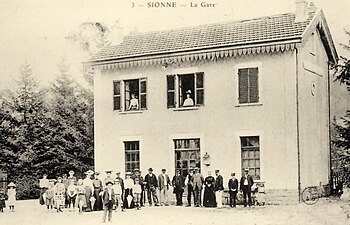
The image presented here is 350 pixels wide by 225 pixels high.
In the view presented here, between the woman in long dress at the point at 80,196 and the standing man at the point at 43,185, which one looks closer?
the woman in long dress at the point at 80,196

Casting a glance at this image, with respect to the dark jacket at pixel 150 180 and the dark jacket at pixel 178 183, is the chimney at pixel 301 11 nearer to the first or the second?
the dark jacket at pixel 178 183

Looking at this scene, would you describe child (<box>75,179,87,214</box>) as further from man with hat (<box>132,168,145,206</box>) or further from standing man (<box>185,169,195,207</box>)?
standing man (<box>185,169,195,207</box>)

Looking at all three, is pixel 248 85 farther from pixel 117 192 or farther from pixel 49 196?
pixel 49 196

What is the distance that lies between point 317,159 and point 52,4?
3.04 m

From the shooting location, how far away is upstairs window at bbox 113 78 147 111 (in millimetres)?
7359

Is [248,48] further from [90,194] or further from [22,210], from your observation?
[22,210]

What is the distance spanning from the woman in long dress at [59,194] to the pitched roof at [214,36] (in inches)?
50.6

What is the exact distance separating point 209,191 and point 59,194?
1495 mm

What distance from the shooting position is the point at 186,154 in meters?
7.31

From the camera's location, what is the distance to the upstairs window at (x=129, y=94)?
7359mm

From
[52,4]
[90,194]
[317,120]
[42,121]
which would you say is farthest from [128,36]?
[317,120]

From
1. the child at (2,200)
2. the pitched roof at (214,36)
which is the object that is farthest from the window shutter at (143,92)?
Result: the child at (2,200)

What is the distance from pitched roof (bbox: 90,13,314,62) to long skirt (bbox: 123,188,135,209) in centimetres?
138

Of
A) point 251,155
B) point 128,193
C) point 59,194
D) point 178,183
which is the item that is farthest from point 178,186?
point 59,194
